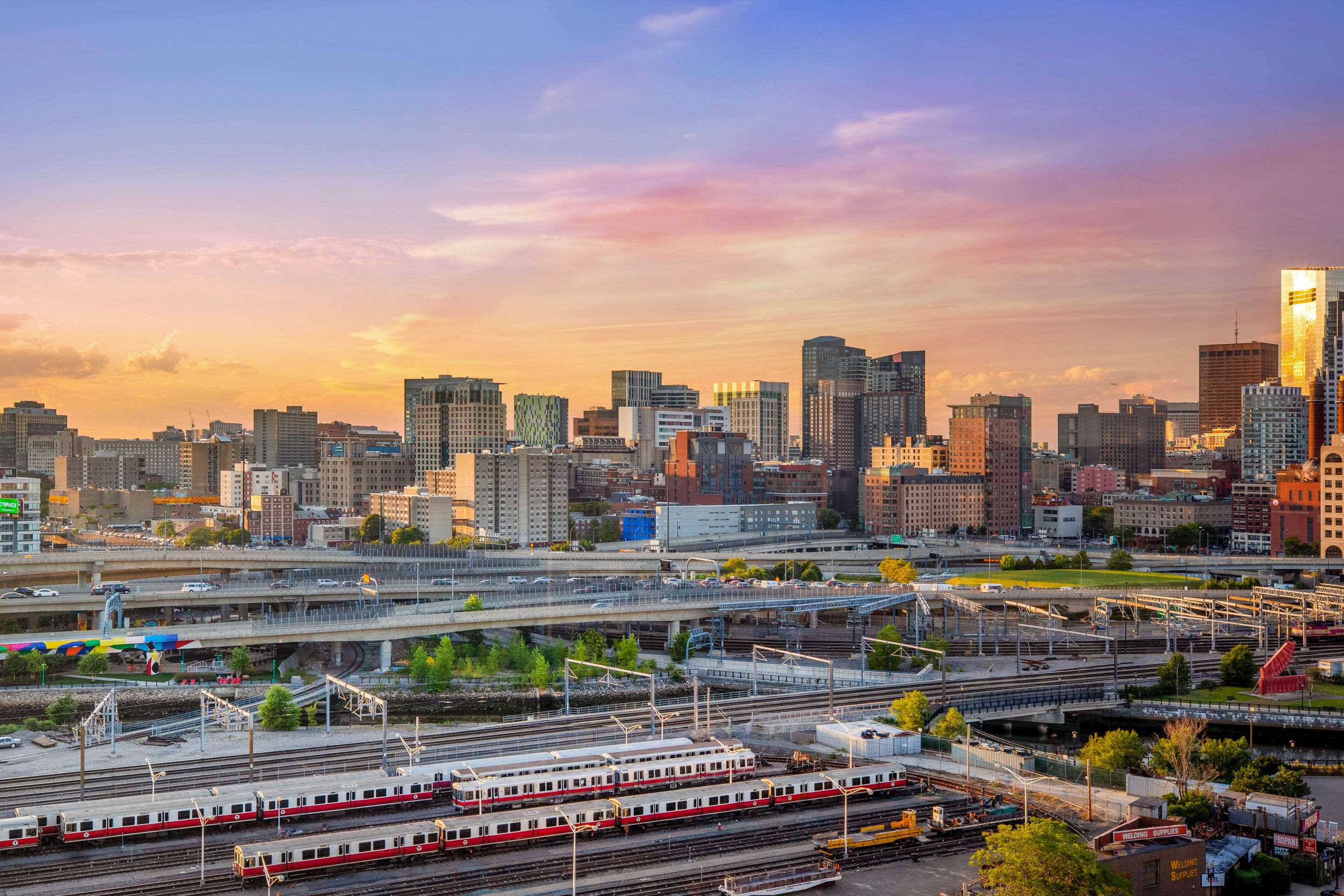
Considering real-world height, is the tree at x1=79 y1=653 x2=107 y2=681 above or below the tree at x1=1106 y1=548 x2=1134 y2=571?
below

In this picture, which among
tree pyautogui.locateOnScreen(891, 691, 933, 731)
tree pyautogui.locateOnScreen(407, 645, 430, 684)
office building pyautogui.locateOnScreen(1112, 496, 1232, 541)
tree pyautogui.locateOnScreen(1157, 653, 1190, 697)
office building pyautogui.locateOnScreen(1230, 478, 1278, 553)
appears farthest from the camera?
office building pyautogui.locateOnScreen(1112, 496, 1232, 541)

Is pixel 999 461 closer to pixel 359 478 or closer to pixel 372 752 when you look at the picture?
pixel 359 478

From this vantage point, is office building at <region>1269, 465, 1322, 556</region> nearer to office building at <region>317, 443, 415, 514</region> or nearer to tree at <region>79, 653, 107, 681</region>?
tree at <region>79, 653, 107, 681</region>

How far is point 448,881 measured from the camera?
33531 mm

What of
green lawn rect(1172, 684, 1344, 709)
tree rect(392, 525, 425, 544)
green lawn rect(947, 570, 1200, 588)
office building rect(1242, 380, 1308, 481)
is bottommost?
green lawn rect(1172, 684, 1344, 709)

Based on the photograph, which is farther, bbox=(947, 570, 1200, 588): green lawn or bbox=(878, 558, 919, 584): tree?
bbox=(878, 558, 919, 584): tree

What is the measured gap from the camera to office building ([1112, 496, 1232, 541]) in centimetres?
15238

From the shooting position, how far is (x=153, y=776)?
40.2 m

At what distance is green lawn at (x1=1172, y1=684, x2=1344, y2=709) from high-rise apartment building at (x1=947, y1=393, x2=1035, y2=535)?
334 feet

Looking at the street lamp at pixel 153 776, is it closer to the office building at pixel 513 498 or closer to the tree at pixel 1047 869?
the tree at pixel 1047 869

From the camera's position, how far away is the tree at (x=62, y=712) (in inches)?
2199

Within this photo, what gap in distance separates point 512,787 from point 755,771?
28.5ft

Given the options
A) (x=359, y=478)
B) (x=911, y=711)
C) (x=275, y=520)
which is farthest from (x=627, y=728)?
(x=359, y=478)

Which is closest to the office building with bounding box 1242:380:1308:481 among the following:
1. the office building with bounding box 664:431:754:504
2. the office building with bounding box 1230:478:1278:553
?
the office building with bounding box 1230:478:1278:553
